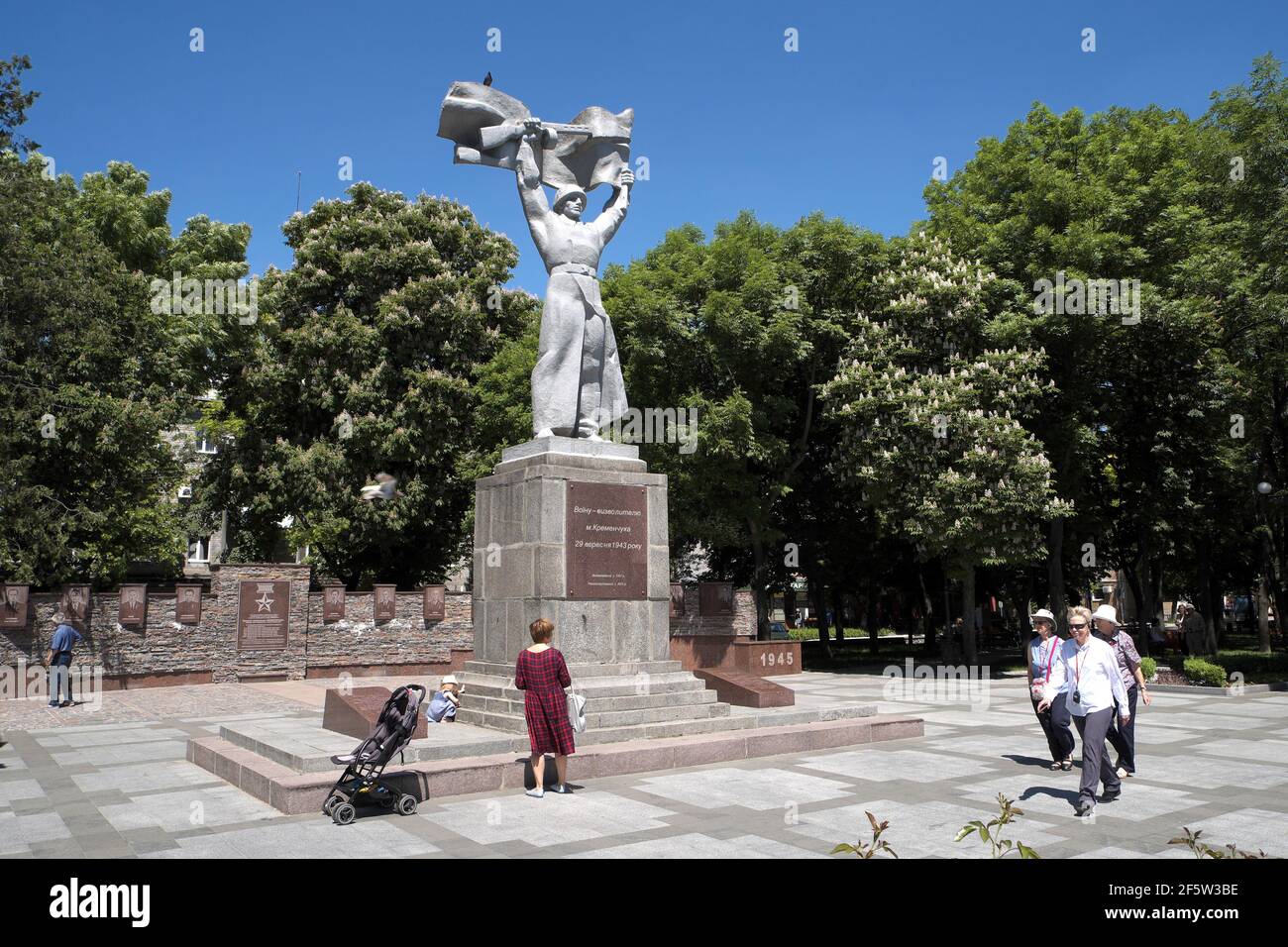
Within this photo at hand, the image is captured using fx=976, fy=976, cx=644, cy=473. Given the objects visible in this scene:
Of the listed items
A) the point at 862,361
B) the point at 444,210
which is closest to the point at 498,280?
the point at 444,210

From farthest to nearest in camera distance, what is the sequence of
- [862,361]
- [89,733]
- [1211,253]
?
[862,361] < [1211,253] < [89,733]

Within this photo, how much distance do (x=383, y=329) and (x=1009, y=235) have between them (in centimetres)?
1865

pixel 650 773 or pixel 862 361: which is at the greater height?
pixel 862 361

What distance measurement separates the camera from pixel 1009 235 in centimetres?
2572

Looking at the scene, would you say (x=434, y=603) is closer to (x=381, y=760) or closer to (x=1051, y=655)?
(x=381, y=760)

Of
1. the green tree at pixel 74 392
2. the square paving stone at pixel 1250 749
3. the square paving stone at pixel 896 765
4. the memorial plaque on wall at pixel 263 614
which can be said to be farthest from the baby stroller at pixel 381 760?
the memorial plaque on wall at pixel 263 614

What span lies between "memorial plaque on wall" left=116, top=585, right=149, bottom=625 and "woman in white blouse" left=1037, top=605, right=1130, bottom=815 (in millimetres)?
21007

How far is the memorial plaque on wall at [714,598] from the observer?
2725 centimetres

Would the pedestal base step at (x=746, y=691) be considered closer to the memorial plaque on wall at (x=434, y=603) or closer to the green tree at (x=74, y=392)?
the memorial plaque on wall at (x=434, y=603)

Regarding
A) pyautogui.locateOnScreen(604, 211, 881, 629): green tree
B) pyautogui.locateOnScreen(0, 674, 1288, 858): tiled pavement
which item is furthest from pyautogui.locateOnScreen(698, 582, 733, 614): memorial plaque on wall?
pyautogui.locateOnScreen(0, 674, 1288, 858): tiled pavement

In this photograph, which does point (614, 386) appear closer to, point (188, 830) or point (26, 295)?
point (188, 830)

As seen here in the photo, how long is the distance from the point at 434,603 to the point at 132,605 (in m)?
7.52

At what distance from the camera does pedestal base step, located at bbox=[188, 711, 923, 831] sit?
334 inches

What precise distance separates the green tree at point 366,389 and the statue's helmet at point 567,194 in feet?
58.2
